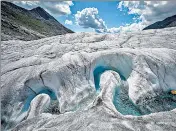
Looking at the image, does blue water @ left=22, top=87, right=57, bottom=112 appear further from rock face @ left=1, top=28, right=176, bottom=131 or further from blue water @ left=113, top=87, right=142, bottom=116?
blue water @ left=113, top=87, right=142, bottom=116

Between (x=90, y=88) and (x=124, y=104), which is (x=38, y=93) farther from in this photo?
(x=124, y=104)

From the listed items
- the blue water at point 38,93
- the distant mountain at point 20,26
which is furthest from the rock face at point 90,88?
the distant mountain at point 20,26

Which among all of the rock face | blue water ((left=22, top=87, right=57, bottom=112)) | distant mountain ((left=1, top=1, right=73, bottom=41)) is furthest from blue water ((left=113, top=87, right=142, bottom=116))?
distant mountain ((left=1, top=1, right=73, bottom=41))

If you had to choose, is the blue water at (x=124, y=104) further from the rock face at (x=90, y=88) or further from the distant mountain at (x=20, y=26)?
the distant mountain at (x=20, y=26)

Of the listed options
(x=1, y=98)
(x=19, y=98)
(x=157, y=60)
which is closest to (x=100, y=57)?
(x=157, y=60)

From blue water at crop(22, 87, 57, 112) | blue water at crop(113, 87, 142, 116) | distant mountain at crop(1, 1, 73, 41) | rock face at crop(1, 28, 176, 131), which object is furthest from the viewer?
distant mountain at crop(1, 1, 73, 41)

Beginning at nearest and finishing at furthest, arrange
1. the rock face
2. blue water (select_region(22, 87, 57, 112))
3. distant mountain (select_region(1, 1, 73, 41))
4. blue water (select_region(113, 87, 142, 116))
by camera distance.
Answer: the rock face
blue water (select_region(113, 87, 142, 116))
blue water (select_region(22, 87, 57, 112))
distant mountain (select_region(1, 1, 73, 41))

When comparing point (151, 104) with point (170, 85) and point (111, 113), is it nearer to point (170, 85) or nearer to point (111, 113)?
point (170, 85)

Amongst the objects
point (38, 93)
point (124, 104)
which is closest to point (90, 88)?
point (124, 104)

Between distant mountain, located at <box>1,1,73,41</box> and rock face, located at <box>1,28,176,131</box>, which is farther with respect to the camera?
distant mountain, located at <box>1,1,73,41</box>
